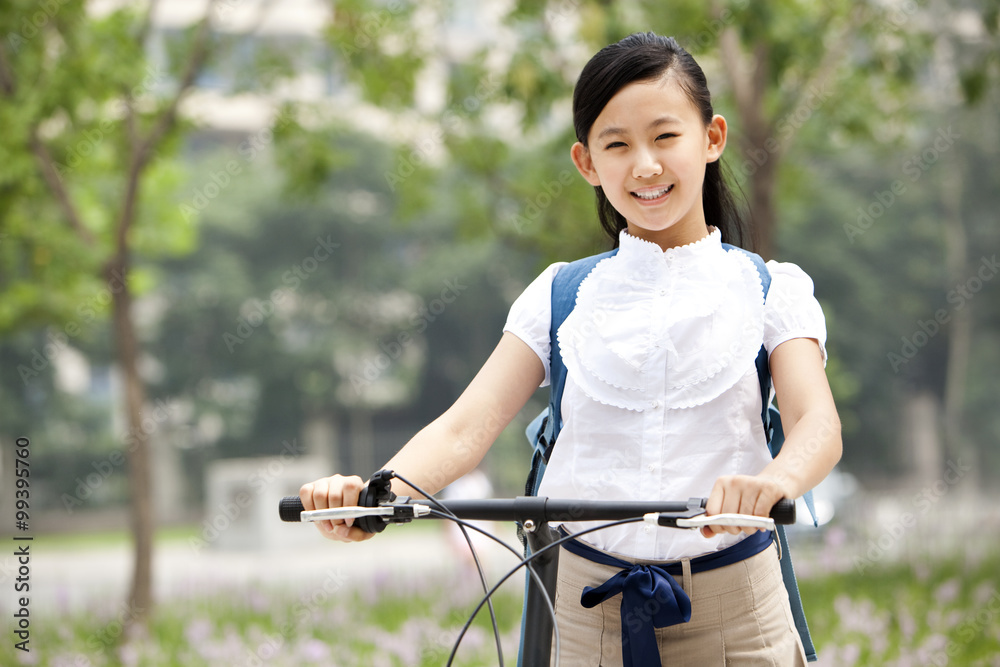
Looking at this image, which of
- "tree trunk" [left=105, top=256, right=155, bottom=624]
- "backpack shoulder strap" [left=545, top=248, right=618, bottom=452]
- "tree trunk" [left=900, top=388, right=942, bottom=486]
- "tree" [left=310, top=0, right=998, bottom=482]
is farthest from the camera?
"tree trunk" [left=900, top=388, right=942, bottom=486]

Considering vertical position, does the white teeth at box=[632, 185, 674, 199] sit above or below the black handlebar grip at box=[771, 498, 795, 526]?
above

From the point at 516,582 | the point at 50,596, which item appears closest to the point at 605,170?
the point at 516,582

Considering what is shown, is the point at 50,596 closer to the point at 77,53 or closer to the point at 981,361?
the point at 77,53

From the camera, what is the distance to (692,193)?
182 centimetres

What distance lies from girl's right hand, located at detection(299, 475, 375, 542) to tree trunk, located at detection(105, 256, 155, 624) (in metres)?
5.30

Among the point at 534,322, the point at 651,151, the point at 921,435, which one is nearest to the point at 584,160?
the point at 651,151

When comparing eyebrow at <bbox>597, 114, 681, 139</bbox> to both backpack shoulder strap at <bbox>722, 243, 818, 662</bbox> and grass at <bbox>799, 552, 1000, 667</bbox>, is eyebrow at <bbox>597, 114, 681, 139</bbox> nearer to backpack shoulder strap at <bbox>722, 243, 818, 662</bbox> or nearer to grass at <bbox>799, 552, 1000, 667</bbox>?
backpack shoulder strap at <bbox>722, 243, 818, 662</bbox>

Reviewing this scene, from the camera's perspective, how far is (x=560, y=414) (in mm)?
1914

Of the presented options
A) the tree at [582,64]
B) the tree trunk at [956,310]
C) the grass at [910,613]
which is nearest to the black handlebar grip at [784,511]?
the grass at [910,613]

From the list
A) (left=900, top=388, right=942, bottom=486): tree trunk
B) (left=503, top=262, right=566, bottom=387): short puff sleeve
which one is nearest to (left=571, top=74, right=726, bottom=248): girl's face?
(left=503, top=262, right=566, bottom=387): short puff sleeve

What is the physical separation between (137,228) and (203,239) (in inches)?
1007

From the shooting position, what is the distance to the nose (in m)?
1.75

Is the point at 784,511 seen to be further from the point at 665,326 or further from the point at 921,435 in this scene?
the point at 921,435

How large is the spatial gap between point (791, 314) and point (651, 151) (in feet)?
1.23
